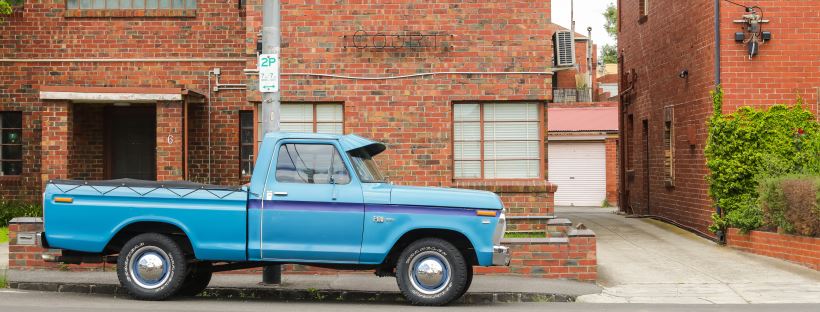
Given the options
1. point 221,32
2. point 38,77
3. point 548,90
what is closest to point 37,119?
point 38,77

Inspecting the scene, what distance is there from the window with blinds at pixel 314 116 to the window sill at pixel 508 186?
2.26m

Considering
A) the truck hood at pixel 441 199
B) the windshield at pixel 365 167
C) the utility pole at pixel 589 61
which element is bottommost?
the truck hood at pixel 441 199

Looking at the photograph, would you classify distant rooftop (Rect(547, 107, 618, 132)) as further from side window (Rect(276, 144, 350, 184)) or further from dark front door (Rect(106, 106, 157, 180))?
side window (Rect(276, 144, 350, 184))

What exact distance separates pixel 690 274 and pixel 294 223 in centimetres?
621

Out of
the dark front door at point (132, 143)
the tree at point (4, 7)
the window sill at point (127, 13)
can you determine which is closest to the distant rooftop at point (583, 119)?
the dark front door at point (132, 143)

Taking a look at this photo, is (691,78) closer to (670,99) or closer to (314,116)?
(670,99)

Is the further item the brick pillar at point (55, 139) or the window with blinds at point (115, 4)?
the window with blinds at point (115, 4)

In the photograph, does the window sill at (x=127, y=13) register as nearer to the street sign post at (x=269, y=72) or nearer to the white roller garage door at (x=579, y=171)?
the street sign post at (x=269, y=72)

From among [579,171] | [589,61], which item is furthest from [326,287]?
[589,61]

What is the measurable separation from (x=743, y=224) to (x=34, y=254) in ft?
35.6

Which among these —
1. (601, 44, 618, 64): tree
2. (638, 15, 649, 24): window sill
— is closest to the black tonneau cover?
(638, 15, 649, 24): window sill

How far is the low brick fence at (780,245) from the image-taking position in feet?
50.7

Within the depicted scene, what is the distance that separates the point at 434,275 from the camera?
11.5m

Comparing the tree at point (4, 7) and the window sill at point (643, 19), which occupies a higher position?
the window sill at point (643, 19)
